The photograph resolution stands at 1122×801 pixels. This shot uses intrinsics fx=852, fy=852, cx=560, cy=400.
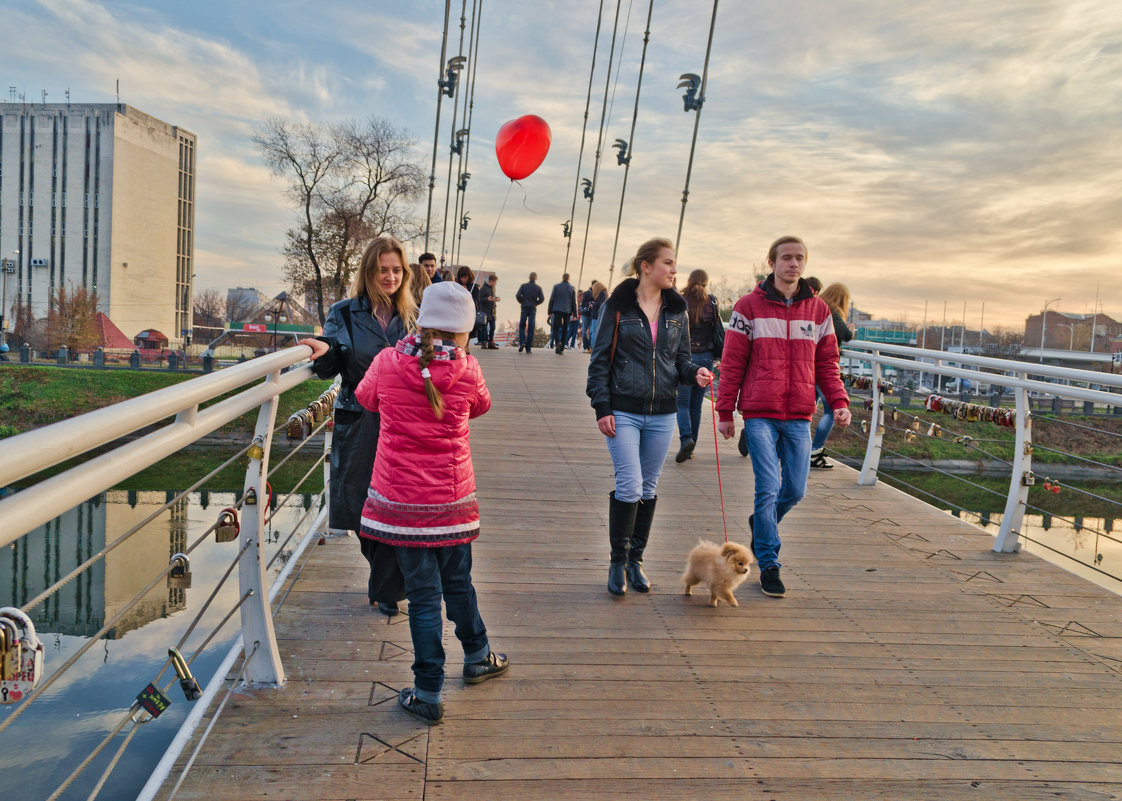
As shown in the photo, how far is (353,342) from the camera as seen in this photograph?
357 cm

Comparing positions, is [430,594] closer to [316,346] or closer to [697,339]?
[316,346]

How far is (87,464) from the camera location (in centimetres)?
152

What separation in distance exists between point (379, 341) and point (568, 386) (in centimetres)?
899

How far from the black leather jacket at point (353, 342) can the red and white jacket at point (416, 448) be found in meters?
0.85

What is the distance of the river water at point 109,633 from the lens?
5.93 m

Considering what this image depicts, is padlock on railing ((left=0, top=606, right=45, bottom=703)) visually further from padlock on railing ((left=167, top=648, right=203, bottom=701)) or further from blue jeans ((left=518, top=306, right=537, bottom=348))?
blue jeans ((left=518, top=306, right=537, bottom=348))

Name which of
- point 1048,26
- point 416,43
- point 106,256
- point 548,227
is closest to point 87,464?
point 1048,26

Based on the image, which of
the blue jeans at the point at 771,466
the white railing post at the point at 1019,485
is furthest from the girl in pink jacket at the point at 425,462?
the white railing post at the point at 1019,485

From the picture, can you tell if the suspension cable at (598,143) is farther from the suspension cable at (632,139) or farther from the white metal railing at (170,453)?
the white metal railing at (170,453)

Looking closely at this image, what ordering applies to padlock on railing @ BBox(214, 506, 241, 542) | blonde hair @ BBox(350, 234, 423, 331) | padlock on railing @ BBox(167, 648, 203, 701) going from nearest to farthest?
padlock on railing @ BBox(167, 648, 203, 701)
padlock on railing @ BBox(214, 506, 241, 542)
blonde hair @ BBox(350, 234, 423, 331)

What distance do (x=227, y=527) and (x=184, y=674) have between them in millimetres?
561

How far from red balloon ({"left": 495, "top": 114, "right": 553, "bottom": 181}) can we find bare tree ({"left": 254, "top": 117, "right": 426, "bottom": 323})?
82.9 feet

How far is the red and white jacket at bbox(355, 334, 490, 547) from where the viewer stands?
8.70 feet

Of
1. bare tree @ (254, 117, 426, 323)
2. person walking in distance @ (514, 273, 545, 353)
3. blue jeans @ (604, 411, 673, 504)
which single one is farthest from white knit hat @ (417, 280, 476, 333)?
bare tree @ (254, 117, 426, 323)
